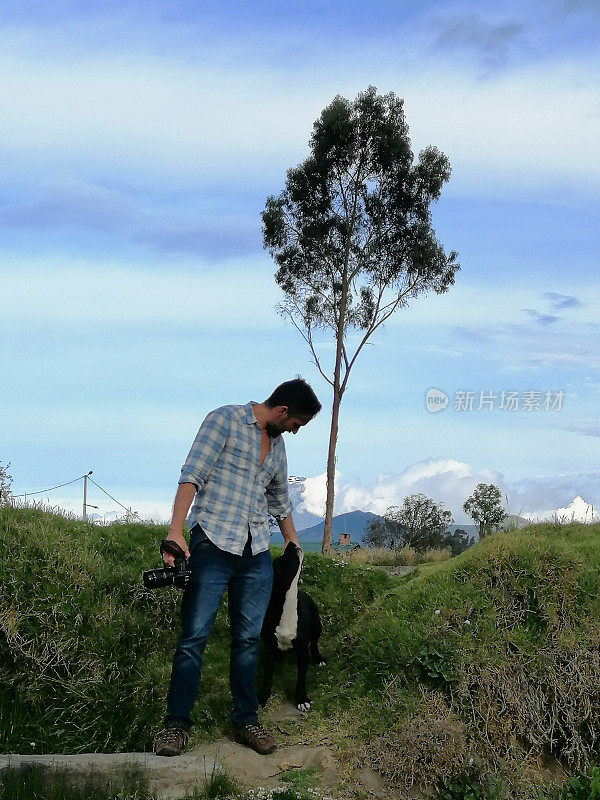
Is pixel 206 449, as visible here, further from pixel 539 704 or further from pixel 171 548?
pixel 539 704

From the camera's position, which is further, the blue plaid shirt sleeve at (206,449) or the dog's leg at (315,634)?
the dog's leg at (315,634)

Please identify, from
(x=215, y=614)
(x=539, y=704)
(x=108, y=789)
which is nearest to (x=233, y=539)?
(x=215, y=614)

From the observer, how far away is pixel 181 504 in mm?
5859

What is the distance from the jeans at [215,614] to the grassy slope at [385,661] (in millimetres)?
512

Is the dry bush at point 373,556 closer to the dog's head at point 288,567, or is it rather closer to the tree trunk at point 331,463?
the tree trunk at point 331,463

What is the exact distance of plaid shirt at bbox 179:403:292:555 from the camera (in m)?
6.00

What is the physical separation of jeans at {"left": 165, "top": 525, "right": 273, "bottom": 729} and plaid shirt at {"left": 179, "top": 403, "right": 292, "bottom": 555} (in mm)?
111

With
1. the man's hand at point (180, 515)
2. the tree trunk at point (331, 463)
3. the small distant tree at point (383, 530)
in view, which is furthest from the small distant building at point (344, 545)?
the man's hand at point (180, 515)

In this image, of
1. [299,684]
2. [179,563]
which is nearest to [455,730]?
[299,684]

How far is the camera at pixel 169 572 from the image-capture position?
577cm

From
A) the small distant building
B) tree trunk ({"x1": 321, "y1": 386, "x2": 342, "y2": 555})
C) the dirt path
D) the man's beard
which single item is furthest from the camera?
tree trunk ({"x1": 321, "y1": 386, "x2": 342, "y2": 555})

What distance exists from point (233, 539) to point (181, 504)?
0.47 m

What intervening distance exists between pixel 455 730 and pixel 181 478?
114 inches

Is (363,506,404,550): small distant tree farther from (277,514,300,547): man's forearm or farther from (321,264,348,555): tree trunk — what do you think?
(277,514,300,547): man's forearm
